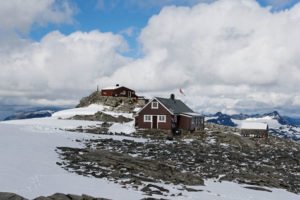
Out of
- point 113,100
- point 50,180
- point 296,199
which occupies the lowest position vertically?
point 296,199

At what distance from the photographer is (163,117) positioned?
75.9 m

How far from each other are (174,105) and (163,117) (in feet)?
21.4

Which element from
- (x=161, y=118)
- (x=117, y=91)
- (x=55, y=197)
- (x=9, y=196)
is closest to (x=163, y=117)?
(x=161, y=118)

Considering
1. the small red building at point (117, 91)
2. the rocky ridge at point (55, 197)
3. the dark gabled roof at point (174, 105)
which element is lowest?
the rocky ridge at point (55, 197)

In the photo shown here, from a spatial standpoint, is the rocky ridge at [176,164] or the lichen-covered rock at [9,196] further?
the rocky ridge at [176,164]

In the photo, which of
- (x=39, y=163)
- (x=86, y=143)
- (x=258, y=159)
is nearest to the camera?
(x=39, y=163)

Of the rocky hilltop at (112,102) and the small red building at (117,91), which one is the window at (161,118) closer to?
the rocky hilltop at (112,102)

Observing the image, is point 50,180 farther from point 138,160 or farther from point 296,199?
point 296,199

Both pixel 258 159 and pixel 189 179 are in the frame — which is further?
pixel 258 159

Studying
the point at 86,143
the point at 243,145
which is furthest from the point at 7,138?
the point at 243,145

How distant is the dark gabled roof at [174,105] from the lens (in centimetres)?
7712

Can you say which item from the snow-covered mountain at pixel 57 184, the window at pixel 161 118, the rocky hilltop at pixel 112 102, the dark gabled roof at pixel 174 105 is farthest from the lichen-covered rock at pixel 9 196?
the rocky hilltop at pixel 112 102

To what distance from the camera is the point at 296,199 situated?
98.4 ft

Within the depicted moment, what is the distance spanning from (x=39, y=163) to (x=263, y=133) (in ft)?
214
